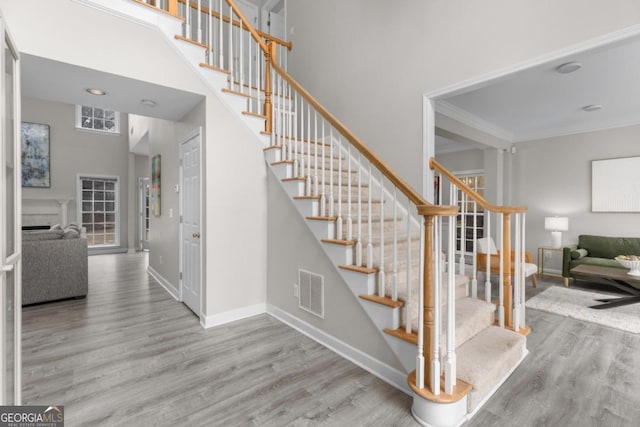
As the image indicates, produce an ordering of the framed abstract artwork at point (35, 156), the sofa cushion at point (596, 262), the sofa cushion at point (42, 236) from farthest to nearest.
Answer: the framed abstract artwork at point (35, 156)
the sofa cushion at point (596, 262)
the sofa cushion at point (42, 236)

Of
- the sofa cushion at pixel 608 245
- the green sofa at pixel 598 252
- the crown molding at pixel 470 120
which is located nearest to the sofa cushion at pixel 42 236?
the crown molding at pixel 470 120

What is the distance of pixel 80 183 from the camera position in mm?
7617

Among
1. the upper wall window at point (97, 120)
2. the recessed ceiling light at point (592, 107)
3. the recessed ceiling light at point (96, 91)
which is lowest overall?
the recessed ceiling light at point (96, 91)

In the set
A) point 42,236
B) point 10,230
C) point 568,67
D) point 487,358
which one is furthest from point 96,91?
point 568,67

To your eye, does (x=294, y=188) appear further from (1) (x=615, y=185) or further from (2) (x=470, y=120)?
(1) (x=615, y=185)

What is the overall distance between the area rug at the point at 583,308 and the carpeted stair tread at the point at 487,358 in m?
1.51

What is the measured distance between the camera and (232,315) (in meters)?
3.28

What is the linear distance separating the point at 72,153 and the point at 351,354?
8.64m

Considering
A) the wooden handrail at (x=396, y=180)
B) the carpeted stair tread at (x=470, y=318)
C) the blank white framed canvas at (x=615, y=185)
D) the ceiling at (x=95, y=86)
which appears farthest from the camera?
the blank white framed canvas at (x=615, y=185)

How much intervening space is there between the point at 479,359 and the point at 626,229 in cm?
481

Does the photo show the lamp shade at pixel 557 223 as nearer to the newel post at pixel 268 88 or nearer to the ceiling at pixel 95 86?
the newel post at pixel 268 88

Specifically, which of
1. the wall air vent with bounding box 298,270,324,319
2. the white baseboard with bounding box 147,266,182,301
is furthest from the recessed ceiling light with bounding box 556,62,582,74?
the white baseboard with bounding box 147,266,182,301

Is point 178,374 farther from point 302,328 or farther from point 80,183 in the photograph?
point 80,183

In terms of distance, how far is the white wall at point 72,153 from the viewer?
7082 millimetres
